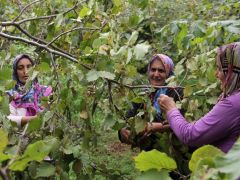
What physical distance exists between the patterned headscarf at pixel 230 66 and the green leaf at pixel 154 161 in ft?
3.04

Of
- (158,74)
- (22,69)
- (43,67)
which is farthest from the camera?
(22,69)

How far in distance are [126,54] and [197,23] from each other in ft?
2.56

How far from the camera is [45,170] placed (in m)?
1.82

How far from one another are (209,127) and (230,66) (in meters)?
0.27

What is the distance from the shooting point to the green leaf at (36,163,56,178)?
179 centimetres

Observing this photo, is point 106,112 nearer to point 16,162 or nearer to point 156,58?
point 156,58

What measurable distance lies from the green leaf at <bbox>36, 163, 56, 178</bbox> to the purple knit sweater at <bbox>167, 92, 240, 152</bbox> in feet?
1.90

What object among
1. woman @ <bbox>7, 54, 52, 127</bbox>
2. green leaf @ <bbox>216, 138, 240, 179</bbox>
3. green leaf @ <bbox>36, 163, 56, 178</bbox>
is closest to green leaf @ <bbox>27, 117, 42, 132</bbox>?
green leaf @ <bbox>36, 163, 56, 178</bbox>

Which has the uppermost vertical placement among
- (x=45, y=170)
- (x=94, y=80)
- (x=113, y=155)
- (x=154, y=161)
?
(x=94, y=80)

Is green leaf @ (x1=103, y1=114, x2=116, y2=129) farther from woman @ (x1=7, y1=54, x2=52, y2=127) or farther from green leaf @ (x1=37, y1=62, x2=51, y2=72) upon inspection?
woman @ (x1=7, y1=54, x2=52, y2=127)

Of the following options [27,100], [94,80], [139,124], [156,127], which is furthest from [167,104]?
[27,100]

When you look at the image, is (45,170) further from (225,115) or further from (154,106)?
(154,106)

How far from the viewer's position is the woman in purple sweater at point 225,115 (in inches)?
68.9

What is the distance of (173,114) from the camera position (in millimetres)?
2014
